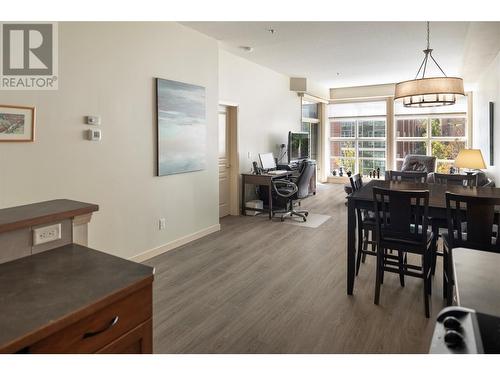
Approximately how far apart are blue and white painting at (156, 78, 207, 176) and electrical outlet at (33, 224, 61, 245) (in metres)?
2.51

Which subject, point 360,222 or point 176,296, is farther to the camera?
point 360,222

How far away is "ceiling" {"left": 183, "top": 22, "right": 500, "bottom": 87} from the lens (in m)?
4.35

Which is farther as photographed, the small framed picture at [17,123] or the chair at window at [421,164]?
the chair at window at [421,164]

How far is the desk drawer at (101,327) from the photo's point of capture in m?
0.99

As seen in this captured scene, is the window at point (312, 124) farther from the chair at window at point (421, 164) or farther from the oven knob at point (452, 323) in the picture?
the oven knob at point (452, 323)

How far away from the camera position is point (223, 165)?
6.09 meters

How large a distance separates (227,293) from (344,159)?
7.89 meters

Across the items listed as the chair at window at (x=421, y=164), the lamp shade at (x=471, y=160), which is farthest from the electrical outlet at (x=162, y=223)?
the chair at window at (x=421, y=164)

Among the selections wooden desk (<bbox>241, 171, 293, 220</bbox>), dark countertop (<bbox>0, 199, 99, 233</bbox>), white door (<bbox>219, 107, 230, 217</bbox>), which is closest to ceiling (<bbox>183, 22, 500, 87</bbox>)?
white door (<bbox>219, 107, 230, 217</bbox>)

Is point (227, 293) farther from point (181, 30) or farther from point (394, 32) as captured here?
point (394, 32)

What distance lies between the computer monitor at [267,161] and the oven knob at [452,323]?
552 centimetres

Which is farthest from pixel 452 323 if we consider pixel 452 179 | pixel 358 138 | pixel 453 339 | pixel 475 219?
pixel 358 138

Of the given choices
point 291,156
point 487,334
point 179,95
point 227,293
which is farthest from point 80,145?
point 291,156

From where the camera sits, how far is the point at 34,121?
9.23ft
